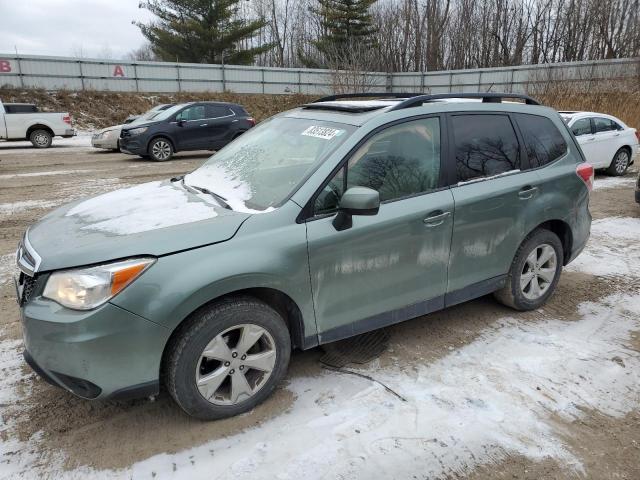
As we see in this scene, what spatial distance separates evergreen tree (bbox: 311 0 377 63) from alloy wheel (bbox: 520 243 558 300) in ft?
130

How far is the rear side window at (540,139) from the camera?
3.91 meters

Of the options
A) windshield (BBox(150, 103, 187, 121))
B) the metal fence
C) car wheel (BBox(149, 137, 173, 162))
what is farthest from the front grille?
the metal fence

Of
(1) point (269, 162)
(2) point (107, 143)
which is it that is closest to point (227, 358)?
(1) point (269, 162)

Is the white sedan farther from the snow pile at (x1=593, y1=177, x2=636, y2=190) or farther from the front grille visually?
the front grille

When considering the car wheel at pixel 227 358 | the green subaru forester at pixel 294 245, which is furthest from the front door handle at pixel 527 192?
the car wheel at pixel 227 358

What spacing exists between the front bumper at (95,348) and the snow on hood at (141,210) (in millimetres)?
505

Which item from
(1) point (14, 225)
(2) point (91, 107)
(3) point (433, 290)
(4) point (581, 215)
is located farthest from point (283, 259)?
(2) point (91, 107)

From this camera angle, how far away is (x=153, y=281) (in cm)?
237

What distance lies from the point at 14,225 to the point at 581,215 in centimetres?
722

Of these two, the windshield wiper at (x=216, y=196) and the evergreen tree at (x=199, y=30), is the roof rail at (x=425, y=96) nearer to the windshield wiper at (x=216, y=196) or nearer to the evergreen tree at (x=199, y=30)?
the windshield wiper at (x=216, y=196)

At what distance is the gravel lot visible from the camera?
8.03 feet

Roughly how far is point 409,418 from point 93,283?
1.87 m

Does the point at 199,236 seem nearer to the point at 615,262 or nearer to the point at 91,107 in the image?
the point at 615,262

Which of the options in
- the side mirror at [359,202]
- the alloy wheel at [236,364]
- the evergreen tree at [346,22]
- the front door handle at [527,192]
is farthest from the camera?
the evergreen tree at [346,22]
